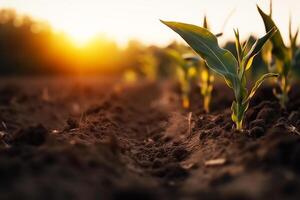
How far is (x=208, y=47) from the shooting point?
4.79 m

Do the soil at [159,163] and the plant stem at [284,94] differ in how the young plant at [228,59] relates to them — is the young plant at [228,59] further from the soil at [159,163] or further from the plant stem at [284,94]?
the plant stem at [284,94]

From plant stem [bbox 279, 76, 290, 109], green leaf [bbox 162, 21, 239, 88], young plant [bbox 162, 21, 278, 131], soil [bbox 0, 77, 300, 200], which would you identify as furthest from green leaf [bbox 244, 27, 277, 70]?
plant stem [bbox 279, 76, 290, 109]

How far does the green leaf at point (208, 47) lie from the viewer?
4.71 m

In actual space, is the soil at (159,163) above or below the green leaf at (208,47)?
below

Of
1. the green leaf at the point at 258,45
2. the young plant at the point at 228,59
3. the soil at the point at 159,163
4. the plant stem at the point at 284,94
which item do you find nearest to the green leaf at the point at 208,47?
the young plant at the point at 228,59

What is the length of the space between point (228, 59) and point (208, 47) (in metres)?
0.25

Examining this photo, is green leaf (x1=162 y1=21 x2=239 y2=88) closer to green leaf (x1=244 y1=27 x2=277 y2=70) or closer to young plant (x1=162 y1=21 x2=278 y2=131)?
young plant (x1=162 y1=21 x2=278 y2=131)

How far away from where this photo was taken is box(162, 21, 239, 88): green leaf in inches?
186

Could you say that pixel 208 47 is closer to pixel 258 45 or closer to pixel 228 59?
pixel 228 59

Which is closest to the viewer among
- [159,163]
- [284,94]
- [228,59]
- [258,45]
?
[159,163]

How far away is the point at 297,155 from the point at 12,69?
27.6 meters

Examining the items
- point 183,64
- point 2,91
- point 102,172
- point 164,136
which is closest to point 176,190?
point 102,172

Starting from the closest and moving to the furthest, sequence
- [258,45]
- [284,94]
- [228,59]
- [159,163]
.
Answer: [159,163]
[258,45]
[228,59]
[284,94]

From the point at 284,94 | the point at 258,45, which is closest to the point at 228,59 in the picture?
the point at 258,45
